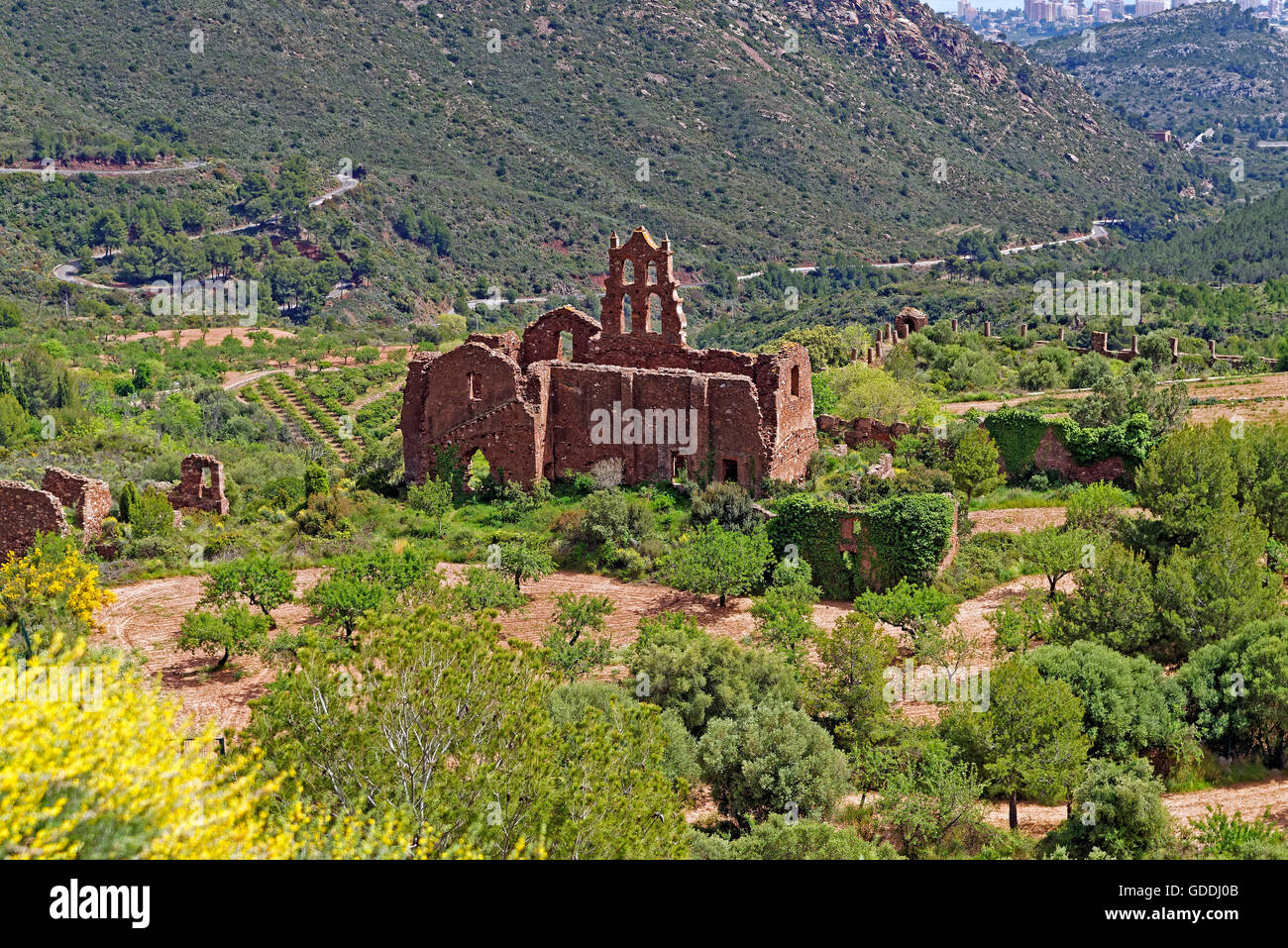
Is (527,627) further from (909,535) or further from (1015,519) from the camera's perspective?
(1015,519)

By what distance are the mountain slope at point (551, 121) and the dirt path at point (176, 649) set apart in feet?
200

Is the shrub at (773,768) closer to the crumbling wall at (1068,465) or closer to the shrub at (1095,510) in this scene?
the shrub at (1095,510)

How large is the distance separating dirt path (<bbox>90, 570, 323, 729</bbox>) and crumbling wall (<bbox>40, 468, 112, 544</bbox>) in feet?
11.7

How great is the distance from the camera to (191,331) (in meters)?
74.6

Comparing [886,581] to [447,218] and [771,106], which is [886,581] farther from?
[771,106]

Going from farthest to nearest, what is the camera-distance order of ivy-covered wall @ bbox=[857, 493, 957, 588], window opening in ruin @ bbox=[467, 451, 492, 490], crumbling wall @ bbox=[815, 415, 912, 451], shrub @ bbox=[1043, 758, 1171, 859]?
crumbling wall @ bbox=[815, 415, 912, 451]
window opening in ruin @ bbox=[467, 451, 492, 490]
ivy-covered wall @ bbox=[857, 493, 957, 588]
shrub @ bbox=[1043, 758, 1171, 859]

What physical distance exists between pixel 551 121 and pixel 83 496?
74.5 meters

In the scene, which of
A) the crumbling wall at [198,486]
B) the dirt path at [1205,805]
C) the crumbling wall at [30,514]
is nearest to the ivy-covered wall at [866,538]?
the dirt path at [1205,805]

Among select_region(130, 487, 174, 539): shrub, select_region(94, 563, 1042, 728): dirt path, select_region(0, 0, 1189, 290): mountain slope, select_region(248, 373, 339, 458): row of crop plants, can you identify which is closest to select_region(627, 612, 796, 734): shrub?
select_region(94, 563, 1042, 728): dirt path

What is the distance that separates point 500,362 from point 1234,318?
45.3 meters

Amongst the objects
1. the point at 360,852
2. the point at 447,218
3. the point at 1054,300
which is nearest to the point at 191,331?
the point at 447,218

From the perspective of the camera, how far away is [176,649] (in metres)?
23.6

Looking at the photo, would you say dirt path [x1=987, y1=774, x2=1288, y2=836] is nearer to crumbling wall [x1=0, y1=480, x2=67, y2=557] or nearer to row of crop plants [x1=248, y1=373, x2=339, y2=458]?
crumbling wall [x1=0, y1=480, x2=67, y2=557]

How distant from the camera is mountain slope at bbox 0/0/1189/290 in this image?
299ft
